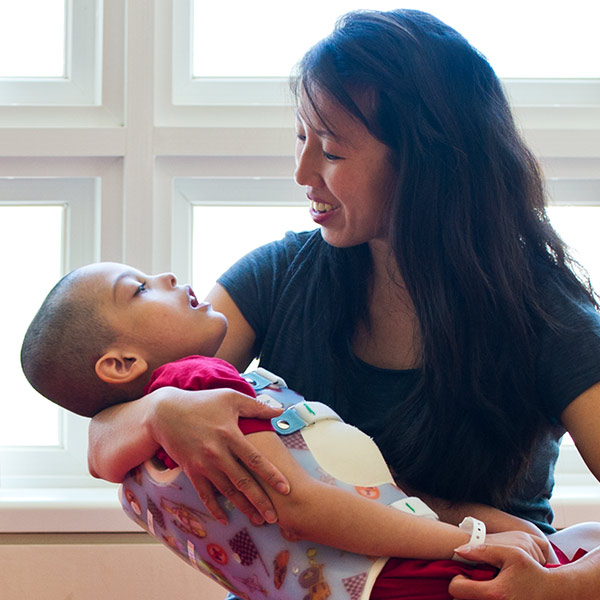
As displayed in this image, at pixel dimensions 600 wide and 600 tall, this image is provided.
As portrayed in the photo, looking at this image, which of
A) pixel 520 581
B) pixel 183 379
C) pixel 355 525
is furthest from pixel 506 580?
pixel 183 379

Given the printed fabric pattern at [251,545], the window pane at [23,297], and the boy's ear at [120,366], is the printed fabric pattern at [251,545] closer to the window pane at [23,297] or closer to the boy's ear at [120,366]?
A: the boy's ear at [120,366]

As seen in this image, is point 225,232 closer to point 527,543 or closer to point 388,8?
point 388,8

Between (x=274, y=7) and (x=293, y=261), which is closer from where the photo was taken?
(x=293, y=261)

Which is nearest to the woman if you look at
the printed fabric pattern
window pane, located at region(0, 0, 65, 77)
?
the printed fabric pattern

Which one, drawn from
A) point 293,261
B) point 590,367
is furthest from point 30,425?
point 590,367

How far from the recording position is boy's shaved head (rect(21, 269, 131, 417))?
1288 mm

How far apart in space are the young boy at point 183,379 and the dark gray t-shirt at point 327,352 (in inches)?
7.7

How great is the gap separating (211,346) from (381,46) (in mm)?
595

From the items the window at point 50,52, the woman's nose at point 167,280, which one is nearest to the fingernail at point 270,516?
the woman's nose at point 167,280

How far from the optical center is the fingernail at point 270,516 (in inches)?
42.3

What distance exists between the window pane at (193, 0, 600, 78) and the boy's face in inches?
42.0

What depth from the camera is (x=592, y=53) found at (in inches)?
90.9

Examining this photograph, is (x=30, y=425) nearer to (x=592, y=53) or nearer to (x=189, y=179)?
(x=189, y=179)

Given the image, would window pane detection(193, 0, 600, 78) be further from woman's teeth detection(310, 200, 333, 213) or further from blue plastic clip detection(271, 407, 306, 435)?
blue plastic clip detection(271, 407, 306, 435)
